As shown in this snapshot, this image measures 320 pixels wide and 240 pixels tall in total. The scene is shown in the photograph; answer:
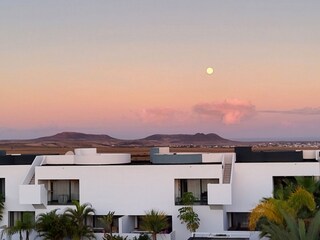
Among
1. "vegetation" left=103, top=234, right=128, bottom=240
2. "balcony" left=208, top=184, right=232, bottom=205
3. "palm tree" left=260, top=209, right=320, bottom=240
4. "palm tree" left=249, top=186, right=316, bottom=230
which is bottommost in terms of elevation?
"vegetation" left=103, top=234, right=128, bottom=240

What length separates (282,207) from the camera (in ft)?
64.2

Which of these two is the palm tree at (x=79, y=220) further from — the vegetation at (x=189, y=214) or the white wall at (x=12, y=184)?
the vegetation at (x=189, y=214)

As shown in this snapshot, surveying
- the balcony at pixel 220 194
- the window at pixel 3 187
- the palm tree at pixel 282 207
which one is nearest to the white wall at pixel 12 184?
the window at pixel 3 187

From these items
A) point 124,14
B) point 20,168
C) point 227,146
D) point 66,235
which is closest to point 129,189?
point 66,235

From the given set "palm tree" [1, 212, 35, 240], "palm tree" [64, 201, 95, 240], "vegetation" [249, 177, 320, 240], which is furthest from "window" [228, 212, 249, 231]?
"palm tree" [1, 212, 35, 240]

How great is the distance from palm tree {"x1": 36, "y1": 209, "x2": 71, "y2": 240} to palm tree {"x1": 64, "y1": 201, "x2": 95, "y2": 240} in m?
0.39

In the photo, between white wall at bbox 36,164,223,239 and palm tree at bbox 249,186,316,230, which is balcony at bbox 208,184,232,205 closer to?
white wall at bbox 36,164,223,239

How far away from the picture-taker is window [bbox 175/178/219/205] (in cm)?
3162

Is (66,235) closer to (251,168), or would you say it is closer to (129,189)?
(129,189)

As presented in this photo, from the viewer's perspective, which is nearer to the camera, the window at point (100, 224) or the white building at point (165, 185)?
the white building at point (165, 185)

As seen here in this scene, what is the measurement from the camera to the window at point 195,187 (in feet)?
104

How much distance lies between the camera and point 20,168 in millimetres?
33312

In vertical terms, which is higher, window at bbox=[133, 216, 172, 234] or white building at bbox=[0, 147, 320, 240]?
white building at bbox=[0, 147, 320, 240]

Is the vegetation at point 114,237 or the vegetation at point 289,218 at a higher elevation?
the vegetation at point 289,218
